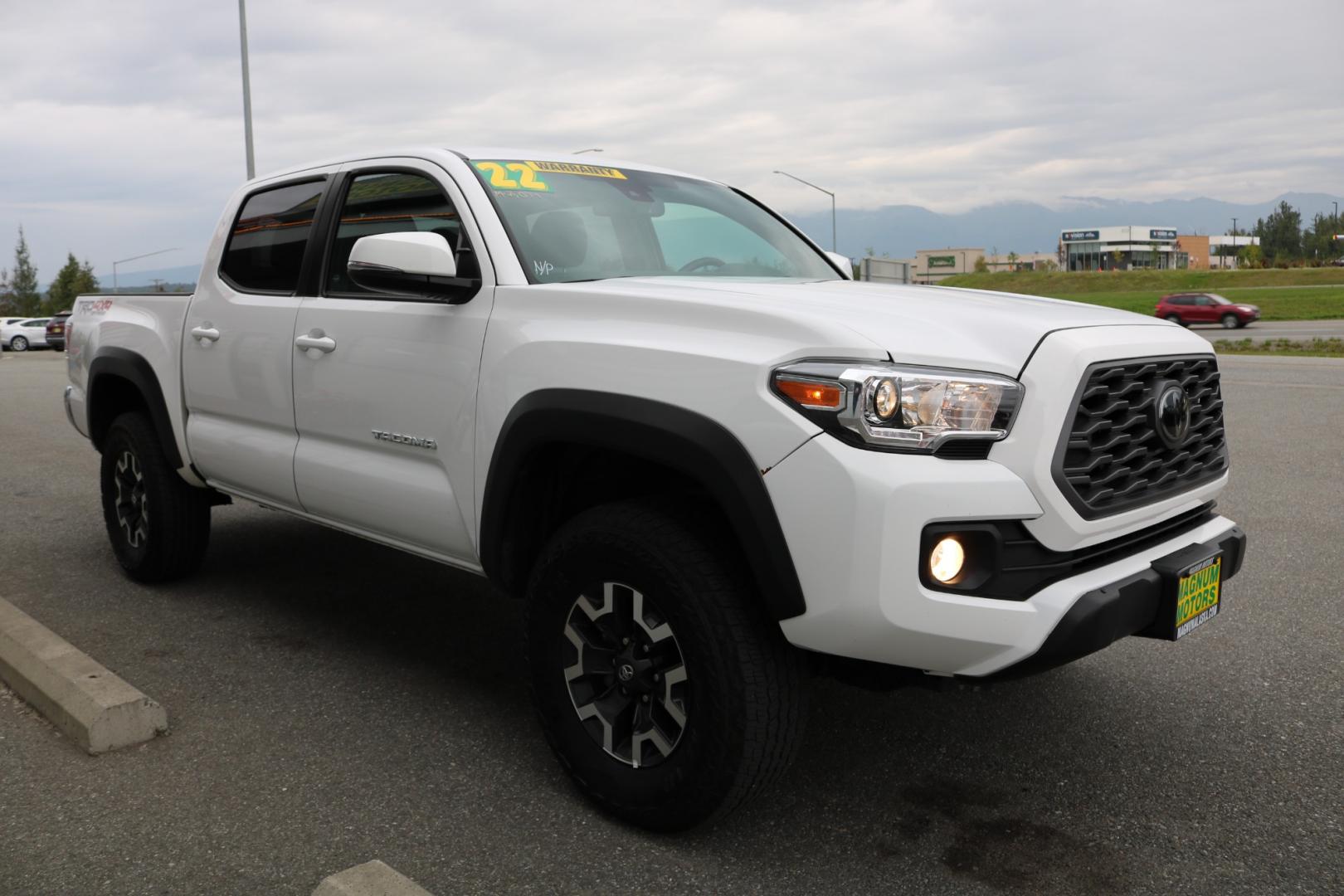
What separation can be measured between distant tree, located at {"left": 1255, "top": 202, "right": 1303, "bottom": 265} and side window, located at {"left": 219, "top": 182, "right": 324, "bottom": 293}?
111 m

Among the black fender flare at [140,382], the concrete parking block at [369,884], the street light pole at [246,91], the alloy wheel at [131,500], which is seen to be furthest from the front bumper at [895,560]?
the street light pole at [246,91]

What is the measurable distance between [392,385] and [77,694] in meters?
1.42

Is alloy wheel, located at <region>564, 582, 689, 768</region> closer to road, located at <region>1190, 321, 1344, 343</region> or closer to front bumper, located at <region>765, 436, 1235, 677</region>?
front bumper, located at <region>765, 436, 1235, 677</region>

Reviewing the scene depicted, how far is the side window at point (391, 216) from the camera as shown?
3773 mm

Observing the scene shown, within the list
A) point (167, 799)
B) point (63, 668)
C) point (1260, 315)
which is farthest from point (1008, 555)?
point (1260, 315)

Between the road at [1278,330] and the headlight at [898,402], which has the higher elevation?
the headlight at [898,402]

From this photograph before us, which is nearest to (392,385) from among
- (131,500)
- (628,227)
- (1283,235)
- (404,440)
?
(404,440)

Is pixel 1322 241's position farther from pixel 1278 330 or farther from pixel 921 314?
pixel 921 314

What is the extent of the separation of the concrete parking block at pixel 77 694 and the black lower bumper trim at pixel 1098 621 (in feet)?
8.58

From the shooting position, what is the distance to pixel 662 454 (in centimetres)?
286

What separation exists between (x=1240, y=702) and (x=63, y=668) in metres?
4.03

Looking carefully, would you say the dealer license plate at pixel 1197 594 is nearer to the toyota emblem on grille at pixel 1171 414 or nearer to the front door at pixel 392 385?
the toyota emblem on grille at pixel 1171 414

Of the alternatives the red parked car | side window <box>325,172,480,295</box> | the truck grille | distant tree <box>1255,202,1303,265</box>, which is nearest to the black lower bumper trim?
the truck grille

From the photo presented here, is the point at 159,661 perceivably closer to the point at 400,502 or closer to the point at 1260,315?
the point at 400,502
